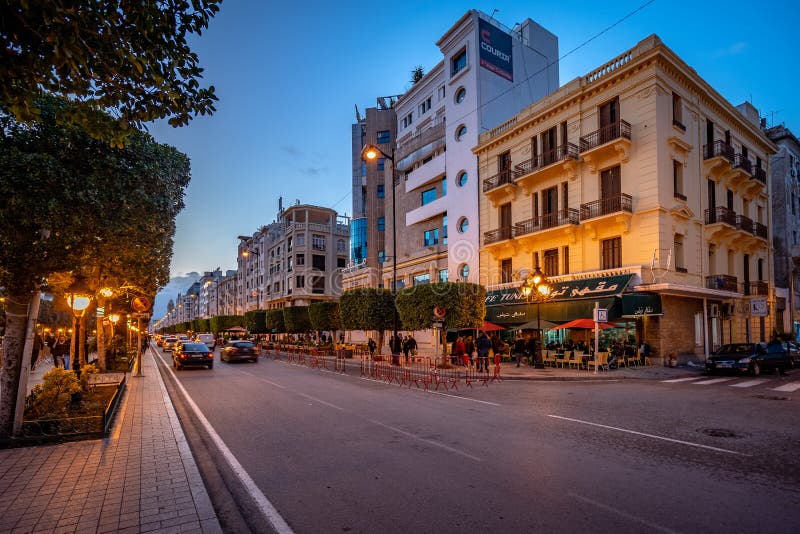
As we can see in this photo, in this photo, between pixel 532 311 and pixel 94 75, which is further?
pixel 532 311

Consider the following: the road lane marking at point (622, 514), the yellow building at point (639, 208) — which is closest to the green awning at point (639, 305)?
the yellow building at point (639, 208)

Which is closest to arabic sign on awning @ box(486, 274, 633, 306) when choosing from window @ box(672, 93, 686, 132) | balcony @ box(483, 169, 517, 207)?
balcony @ box(483, 169, 517, 207)

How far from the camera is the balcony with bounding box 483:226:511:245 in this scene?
30.5 m

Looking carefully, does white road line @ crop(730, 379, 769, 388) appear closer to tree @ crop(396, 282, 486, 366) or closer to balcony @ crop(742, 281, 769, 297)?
tree @ crop(396, 282, 486, 366)

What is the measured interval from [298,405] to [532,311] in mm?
17279

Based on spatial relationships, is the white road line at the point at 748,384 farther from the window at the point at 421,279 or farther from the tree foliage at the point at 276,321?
the tree foliage at the point at 276,321

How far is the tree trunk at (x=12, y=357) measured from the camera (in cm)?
776

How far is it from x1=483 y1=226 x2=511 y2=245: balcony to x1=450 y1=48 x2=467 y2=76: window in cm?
1358

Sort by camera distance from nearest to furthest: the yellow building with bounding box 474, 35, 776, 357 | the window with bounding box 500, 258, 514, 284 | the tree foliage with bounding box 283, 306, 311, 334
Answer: the yellow building with bounding box 474, 35, 776, 357
the window with bounding box 500, 258, 514, 284
the tree foliage with bounding box 283, 306, 311, 334

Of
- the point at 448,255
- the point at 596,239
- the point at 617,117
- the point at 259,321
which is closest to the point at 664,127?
the point at 617,117

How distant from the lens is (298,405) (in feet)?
38.8

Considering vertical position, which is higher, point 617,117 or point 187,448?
point 617,117

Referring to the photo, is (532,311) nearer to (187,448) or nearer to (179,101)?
(187,448)

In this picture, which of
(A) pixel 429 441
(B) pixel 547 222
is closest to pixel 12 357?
(A) pixel 429 441
